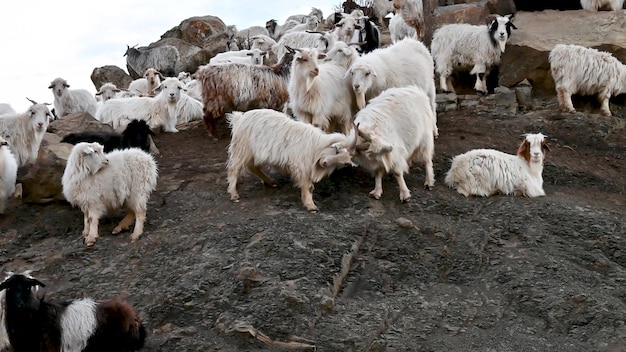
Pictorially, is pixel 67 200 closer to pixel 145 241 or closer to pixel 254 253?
pixel 145 241

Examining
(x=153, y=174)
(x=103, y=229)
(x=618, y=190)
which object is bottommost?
(x=618, y=190)

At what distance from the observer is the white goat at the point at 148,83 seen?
52.1ft

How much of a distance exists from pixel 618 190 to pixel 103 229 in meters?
6.19

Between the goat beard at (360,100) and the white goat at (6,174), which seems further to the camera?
the goat beard at (360,100)

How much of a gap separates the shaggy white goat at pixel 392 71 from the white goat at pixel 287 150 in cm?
167

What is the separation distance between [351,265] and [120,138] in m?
3.96

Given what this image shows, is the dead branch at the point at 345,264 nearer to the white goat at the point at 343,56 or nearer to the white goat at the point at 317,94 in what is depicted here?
the white goat at the point at 317,94

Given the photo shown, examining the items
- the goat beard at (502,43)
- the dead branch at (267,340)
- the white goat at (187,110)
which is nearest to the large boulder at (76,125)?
the white goat at (187,110)

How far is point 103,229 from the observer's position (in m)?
8.41

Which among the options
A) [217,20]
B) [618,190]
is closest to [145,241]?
[618,190]

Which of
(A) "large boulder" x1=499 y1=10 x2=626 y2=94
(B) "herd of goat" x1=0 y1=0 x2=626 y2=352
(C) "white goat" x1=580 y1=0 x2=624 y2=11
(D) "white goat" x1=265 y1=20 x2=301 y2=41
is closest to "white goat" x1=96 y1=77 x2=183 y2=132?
(B) "herd of goat" x1=0 y1=0 x2=626 y2=352

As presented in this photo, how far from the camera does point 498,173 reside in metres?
9.17

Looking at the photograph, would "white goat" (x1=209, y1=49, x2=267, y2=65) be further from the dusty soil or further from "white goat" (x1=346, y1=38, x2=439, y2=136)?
the dusty soil

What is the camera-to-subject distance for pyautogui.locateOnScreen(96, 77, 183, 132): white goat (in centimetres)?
1225
